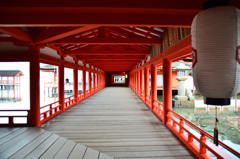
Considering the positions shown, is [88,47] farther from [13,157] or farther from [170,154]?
[170,154]

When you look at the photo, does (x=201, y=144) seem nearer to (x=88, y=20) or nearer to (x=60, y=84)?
(x=88, y=20)

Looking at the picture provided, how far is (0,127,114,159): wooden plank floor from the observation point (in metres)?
2.84

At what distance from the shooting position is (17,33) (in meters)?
3.58

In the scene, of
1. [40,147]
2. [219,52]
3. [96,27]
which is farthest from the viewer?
[96,27]

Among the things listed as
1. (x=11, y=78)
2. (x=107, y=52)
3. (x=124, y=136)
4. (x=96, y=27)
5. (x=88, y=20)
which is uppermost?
(x=96, y=27)

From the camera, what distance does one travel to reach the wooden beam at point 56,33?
3244 millimetres

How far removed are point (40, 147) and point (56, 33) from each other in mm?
2885

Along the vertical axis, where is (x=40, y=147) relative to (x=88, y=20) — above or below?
below

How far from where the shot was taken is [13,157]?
279 cm

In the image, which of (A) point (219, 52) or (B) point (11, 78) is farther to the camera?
(B) point (11, 78)

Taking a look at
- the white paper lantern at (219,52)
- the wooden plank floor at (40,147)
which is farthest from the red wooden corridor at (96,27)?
the white paper lantern at (219,52)

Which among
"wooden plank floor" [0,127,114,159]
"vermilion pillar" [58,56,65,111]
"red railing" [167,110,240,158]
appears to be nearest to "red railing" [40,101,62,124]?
"vermilion pillar" [58,56,65,111]

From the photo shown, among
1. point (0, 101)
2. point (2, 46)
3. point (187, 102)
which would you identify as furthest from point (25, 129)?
point (187, 102)

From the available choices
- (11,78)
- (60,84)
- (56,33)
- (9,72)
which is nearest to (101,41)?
(56,33)
